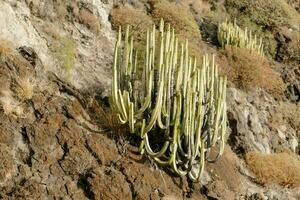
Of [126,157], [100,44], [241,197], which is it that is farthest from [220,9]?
[126,157]

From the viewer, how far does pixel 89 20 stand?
1105 centimetres

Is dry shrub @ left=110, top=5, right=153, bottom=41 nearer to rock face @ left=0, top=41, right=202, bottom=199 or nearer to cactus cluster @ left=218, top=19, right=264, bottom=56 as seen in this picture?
cactus cluster @ left=218, top=19, right=264, bottom=56

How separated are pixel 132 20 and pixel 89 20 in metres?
1.36

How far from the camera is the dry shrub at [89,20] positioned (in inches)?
430

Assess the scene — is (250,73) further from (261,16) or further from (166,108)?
(166,108)

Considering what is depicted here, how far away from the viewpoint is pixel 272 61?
575 inches

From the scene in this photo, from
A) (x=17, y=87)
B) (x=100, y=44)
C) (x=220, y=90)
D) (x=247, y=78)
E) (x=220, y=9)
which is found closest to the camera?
(x=17, y=87)

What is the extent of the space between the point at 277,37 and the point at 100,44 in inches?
272

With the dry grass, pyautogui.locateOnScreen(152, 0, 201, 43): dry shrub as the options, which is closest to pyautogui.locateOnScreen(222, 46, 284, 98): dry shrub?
pyautogui.locateOnScreen(152, 0, 201, 43): dry shrub

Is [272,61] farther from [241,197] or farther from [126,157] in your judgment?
[126,157]

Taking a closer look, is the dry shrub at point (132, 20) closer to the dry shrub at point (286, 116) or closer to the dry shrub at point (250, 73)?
the dry shrub at point (250, 73)

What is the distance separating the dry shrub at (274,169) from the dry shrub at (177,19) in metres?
3.87

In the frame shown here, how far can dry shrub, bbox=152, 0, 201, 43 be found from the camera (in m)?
12.8

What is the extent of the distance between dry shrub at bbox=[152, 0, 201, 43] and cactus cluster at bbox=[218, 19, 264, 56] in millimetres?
729
